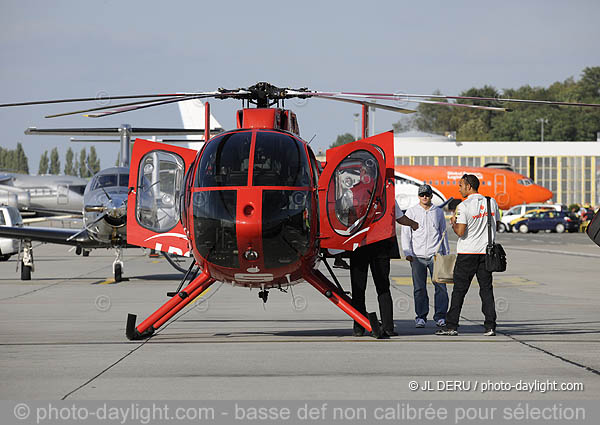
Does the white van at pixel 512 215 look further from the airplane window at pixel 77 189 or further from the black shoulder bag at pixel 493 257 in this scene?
the black shoulder bag at pixel 493 257

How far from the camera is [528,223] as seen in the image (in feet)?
210

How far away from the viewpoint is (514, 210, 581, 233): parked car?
63.9 meters

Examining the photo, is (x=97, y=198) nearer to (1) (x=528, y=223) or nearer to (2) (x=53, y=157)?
(1) (x=528, y=223)

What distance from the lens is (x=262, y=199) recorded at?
32.2 ft

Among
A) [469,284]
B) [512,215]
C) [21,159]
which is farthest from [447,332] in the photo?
[21,159]

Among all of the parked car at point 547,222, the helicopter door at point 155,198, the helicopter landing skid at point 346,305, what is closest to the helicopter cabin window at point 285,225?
the helicopter landing skid at point 346,305

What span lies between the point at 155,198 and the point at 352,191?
9.21 ft

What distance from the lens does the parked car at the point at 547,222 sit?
63.9 m

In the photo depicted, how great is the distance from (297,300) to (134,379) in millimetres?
8901

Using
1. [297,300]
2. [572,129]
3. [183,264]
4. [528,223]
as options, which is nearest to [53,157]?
[572,129]

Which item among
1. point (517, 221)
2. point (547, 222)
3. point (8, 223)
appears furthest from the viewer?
point (517, 221)

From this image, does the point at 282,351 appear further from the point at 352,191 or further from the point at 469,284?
the point at 469,284

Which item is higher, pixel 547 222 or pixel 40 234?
pixel 40 234

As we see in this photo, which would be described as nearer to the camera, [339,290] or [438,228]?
[339,290]
